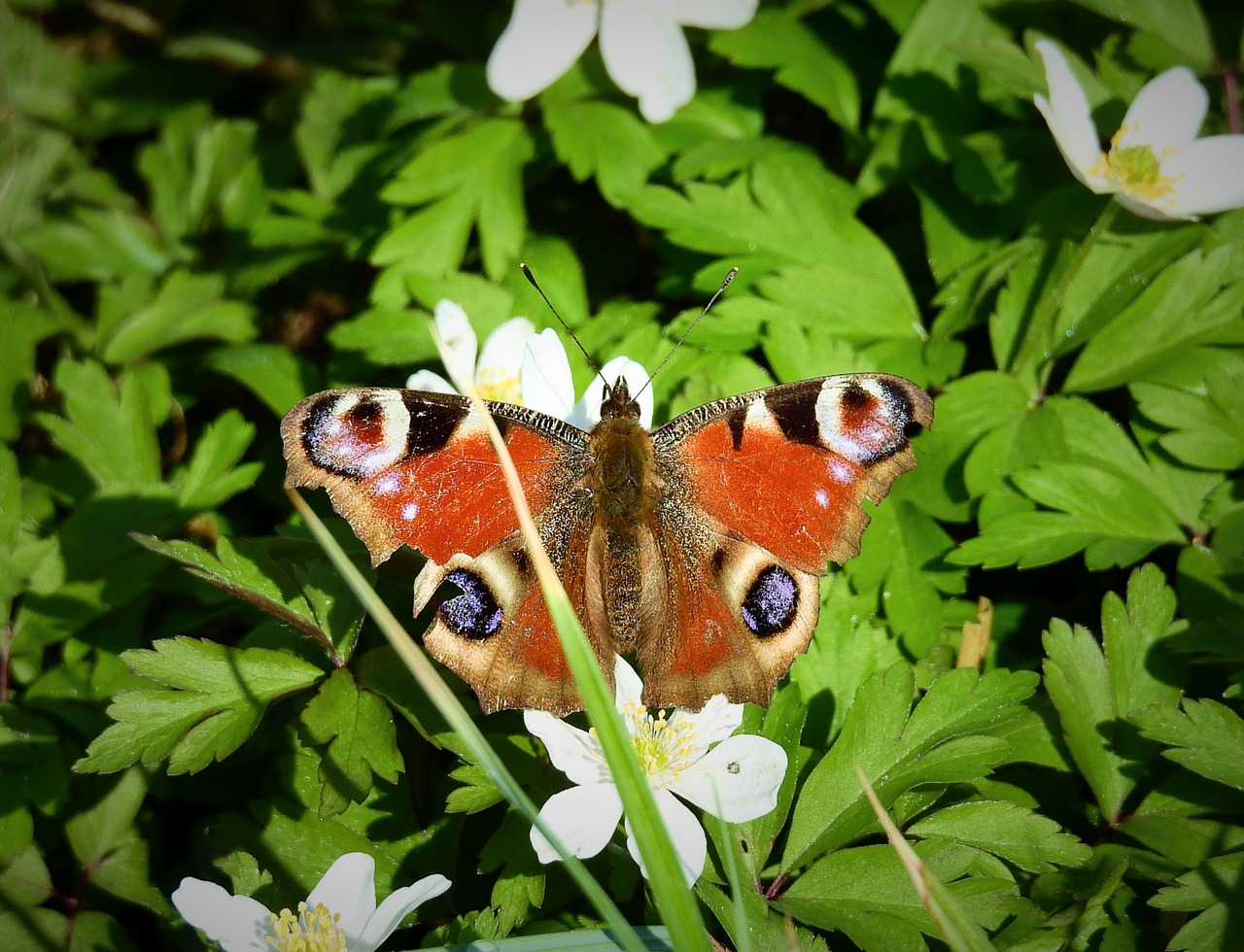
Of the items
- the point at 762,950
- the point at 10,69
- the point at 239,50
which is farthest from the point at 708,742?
the point at 10,69

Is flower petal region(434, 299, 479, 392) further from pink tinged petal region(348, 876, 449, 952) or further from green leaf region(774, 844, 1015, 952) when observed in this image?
green leaf region(774, 844, 1015, 952)

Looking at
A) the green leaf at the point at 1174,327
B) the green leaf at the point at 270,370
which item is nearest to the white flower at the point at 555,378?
the green leaf at the point at 270,370

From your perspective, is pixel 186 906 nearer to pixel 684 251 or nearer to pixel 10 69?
pixel 684 251

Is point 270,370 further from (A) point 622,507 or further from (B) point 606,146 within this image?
(A) point 622,507

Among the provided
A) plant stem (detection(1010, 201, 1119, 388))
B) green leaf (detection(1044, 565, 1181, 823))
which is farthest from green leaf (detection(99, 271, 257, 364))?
green leaf (detection(1044, 565, 1181, 823))

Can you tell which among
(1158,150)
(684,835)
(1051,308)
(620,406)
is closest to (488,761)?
(684,835)
